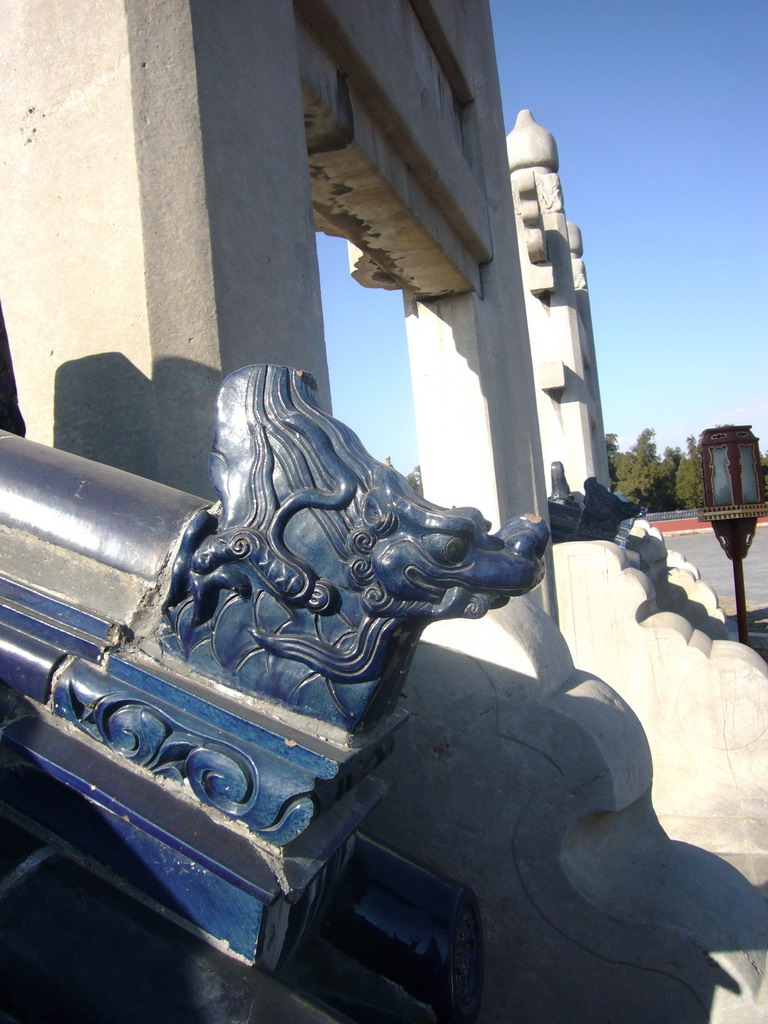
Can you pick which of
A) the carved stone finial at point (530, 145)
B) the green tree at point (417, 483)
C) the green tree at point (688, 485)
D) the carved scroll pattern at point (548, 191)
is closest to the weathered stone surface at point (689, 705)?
the green tree at point (417, 483)

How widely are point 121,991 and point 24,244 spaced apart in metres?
1.65

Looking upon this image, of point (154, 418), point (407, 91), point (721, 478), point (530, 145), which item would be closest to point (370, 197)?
point (407, 91)

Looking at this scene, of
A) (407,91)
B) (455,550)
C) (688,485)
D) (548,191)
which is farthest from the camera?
(688,485)

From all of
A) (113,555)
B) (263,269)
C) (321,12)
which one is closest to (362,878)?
(113,555)

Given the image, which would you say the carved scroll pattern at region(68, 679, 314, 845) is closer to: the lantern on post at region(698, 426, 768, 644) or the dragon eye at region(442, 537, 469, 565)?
the dragon eye at region(442, 537, 469, 565)

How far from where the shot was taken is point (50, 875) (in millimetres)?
816

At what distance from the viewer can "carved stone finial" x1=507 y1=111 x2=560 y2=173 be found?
9.37 metres

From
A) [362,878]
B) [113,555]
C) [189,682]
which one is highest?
[113,555]

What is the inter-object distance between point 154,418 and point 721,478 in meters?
5.08

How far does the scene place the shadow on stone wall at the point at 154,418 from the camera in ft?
5.49

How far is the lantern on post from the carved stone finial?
17.2 feet

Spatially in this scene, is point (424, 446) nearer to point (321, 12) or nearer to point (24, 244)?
point (321, 12)

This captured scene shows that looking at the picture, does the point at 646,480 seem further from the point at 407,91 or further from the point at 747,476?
the point at 407,91

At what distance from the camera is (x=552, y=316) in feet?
31.0
